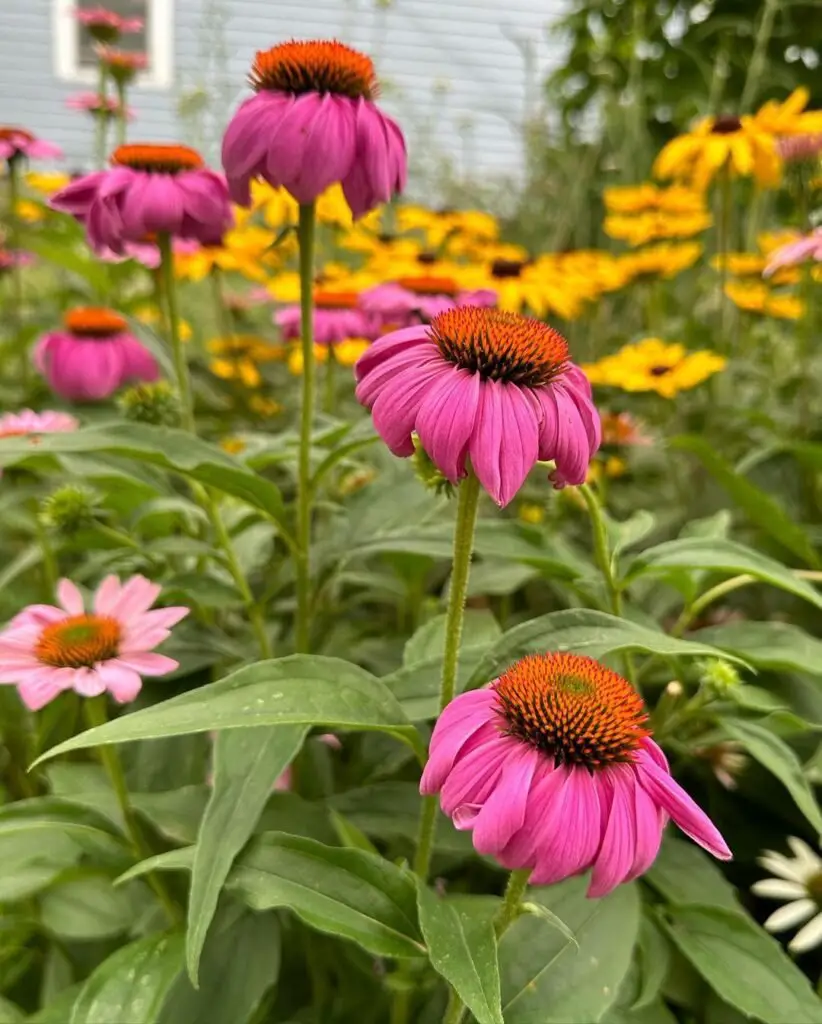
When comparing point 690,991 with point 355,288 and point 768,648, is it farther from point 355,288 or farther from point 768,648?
point 355,288

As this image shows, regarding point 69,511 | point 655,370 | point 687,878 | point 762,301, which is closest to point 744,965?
point 687,878

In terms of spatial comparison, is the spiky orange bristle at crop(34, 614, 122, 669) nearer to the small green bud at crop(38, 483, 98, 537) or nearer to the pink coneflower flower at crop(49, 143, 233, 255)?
the small green bud at crop(38, 483, 98, 537)

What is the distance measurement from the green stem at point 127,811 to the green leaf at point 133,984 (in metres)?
0.03

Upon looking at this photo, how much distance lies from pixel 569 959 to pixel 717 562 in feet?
0.79

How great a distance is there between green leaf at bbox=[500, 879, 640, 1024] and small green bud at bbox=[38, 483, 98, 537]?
414mm

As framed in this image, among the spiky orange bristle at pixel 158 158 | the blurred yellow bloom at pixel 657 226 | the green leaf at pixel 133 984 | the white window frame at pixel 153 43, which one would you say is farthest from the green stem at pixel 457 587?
the white window frame at pixel 153 43

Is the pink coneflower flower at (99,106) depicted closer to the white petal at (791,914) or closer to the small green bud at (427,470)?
the small green bud at (427,470)

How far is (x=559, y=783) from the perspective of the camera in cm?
36

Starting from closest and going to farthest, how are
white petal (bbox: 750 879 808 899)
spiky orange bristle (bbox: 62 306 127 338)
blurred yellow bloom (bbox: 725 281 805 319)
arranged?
1. white petal (bbox: 750 879 808 899)
2. spiky orange bristle (bbox: 62 306 127 338)
3. blurred yellow bloom (bbox: 725 281 805 319)

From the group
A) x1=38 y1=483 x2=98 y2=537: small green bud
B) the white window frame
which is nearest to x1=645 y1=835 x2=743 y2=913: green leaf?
x1=38 y1=483 x2=98 y2=537: small green bud

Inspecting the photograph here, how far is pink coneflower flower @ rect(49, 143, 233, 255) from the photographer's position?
2.16 ft

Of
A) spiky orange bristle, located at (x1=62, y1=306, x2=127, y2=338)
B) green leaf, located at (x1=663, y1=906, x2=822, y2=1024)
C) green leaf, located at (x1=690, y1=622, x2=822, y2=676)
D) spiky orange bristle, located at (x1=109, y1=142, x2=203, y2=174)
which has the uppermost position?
spiky orange bristle, located at (x1=109, y1=142, x2=203, y2=174)

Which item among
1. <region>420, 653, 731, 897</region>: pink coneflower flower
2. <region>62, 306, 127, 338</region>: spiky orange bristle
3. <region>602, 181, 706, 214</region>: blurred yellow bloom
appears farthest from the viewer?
<region>602, 181, 706, 214</region>: blurred yellow bloom

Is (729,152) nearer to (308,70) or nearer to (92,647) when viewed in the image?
(308,70)
